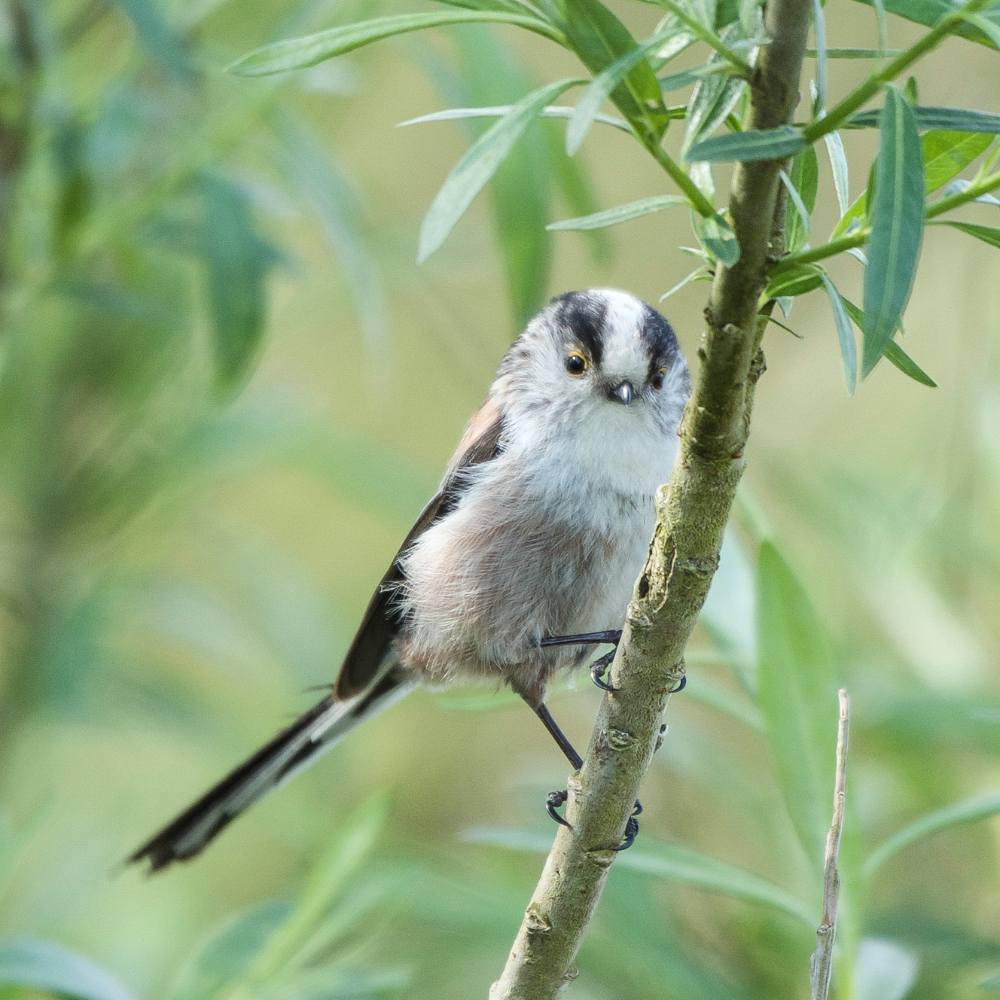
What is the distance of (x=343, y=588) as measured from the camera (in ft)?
15.0

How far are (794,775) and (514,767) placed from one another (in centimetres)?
277

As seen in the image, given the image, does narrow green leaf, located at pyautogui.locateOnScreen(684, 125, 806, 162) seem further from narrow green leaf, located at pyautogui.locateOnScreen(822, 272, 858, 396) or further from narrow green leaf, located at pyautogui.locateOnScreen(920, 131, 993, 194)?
narrow green leaf, located at pyautogui.locateOnScreen(920, 131, 993, 194)

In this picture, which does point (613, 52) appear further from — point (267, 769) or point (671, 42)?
point (267, 769)

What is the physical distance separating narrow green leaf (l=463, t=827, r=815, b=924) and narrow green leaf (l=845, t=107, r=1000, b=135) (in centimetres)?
96

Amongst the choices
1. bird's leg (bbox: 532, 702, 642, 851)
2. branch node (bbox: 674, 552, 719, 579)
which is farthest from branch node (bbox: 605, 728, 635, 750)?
bird's leg (bbox: 532, 702, 642, 851)

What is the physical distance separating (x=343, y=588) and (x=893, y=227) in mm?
3736

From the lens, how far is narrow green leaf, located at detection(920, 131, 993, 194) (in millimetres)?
1124

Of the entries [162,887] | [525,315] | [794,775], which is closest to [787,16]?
[794,775]

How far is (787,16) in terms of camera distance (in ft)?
3.12

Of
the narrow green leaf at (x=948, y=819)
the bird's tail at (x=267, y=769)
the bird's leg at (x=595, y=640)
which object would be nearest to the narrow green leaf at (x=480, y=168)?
the narrow green leaf at (x=948, y=819)

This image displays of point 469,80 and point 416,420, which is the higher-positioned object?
A: point 416,420

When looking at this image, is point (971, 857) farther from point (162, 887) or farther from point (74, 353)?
point (74, 353)

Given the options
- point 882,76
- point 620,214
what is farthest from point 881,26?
point 620,214

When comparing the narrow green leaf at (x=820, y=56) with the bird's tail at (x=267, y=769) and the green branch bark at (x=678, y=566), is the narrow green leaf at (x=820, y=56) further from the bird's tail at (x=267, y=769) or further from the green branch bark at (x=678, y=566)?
the bird's tail at (x=267, y=769)
